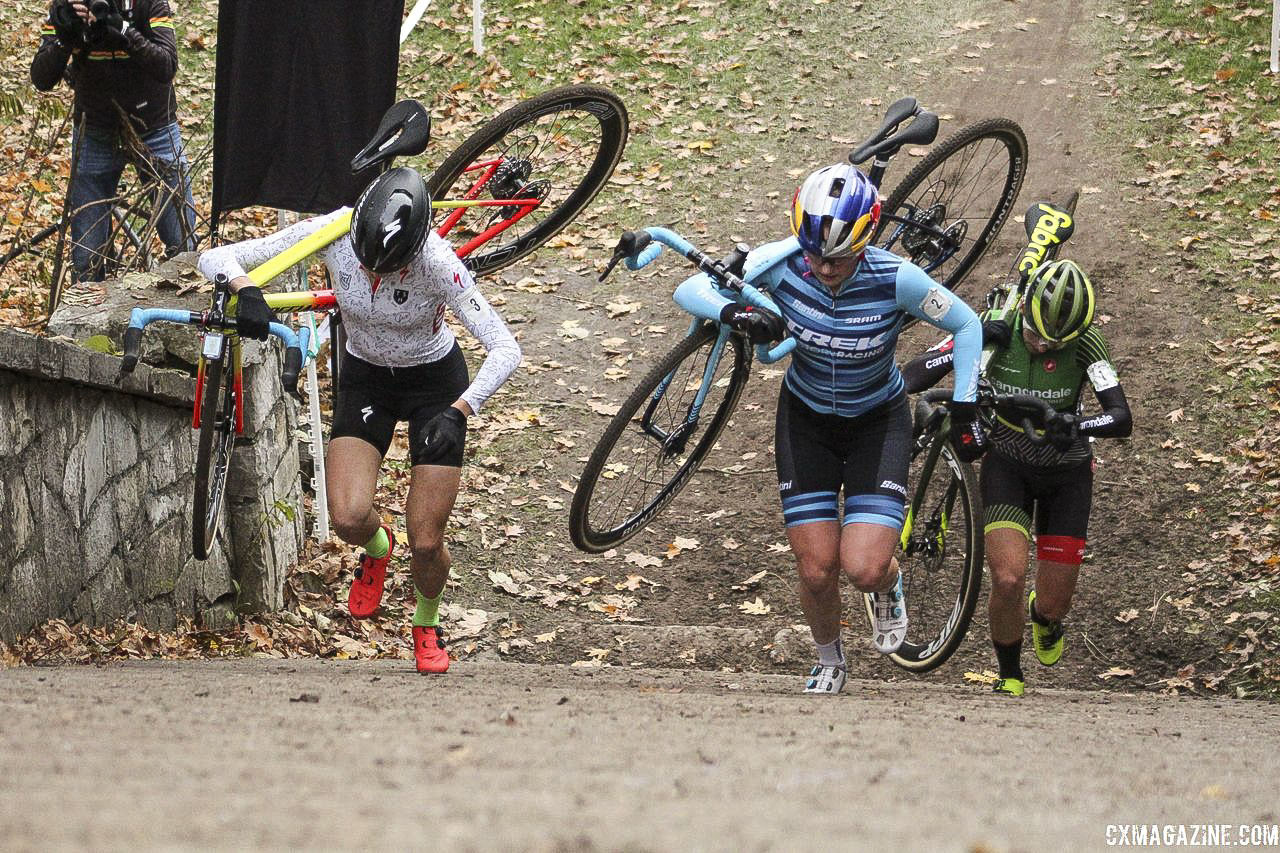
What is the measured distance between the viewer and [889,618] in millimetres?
6539

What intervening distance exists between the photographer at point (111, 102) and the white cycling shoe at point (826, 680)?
199 inches

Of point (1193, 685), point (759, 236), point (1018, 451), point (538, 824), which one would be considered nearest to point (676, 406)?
point (1018, 451)

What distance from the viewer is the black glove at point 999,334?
22.1 feet

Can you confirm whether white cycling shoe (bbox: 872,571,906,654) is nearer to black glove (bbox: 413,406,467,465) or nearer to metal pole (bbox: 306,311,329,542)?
black glove (bbox: 413,406,467,465)

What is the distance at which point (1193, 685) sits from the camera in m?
7.62

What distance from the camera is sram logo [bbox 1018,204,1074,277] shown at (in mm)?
7113

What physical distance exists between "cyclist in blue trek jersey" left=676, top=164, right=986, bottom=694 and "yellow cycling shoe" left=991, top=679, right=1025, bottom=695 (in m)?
0.93

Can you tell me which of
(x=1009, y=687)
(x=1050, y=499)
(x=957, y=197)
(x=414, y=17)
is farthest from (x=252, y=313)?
(x=414, y=17)

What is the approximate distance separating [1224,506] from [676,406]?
4.11m

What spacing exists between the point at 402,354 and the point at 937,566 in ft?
10.3

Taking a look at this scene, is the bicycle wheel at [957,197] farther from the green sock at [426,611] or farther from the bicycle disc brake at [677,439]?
the green sock at [426,611]

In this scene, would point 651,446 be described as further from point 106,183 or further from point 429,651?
point 106,183

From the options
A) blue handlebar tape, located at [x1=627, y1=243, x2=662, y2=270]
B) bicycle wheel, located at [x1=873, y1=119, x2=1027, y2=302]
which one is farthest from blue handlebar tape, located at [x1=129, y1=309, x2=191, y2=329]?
bicycle wheel, located at [x1=873, y1=119, x2=1027, y2=302]

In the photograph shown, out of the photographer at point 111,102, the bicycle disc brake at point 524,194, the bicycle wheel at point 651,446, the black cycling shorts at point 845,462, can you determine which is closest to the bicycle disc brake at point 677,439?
the bicycle wheel at point 651,446
